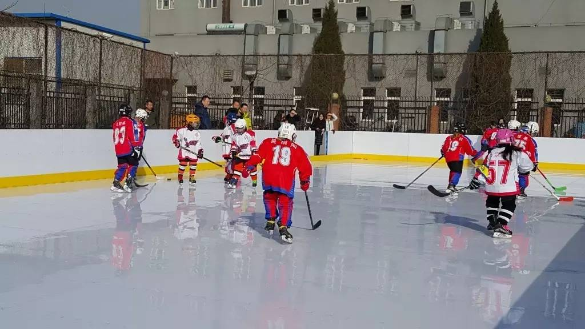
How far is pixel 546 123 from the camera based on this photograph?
834 inches

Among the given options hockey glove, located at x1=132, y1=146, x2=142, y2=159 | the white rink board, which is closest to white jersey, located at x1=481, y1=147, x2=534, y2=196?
hockey glove, located at x1=132, y1=146, x2=142, y2=159

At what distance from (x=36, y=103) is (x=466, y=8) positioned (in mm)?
19605

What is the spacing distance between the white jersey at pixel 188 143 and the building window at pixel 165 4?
2392cm

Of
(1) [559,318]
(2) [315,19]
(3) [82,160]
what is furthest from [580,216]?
(2) [315,19]

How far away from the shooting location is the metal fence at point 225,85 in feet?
43.1

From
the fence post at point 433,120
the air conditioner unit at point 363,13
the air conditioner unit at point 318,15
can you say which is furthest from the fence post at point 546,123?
the air conditioner unit at point 318,15

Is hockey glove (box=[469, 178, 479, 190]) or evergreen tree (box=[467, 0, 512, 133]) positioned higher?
evergreen tree (box=[467, 0, 512, 133])

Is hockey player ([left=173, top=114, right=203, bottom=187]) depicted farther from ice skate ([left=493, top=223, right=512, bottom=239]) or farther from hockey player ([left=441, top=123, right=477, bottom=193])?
ice skate ([left=493, top=223, right=512, bottom=239])

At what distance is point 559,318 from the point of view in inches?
175

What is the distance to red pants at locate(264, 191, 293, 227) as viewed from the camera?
22.5 ft

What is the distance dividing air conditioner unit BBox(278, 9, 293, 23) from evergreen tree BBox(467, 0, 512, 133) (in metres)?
9.28

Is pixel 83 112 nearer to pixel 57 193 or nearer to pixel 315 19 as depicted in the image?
pixel 57 193

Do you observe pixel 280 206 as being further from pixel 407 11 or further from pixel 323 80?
pixel 407 11

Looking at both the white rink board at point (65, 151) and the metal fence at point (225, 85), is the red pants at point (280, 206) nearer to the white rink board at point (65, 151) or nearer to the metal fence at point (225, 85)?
the white rink board at point (65, 151)
